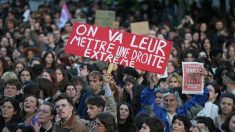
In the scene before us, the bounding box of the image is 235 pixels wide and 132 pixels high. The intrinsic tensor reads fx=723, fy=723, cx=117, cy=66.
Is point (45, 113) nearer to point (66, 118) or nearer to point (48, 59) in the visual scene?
point (66, 118)

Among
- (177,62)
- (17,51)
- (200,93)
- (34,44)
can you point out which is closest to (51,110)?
(200,93)

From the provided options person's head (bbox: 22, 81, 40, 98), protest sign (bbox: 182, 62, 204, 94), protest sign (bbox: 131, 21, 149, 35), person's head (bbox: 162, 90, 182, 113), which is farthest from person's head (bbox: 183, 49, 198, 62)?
person's head (bbox: 22, 81, 40, 98)

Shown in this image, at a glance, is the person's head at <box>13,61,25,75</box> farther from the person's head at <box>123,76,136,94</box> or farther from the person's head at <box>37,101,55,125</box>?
the person's head at <box>37,101,55,125</box>

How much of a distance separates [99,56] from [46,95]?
3.64 ft

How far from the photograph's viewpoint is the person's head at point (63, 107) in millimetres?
8312

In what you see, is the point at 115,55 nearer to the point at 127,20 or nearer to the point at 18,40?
the point at 18,40

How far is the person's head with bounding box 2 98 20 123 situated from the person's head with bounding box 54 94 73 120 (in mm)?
790

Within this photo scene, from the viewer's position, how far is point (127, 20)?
24.1 metres

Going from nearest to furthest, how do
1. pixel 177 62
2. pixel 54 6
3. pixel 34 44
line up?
pixel 177 62, pixel 34 44, pixel 54 6

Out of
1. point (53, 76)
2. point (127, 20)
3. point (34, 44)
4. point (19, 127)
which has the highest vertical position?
point (127, 20)

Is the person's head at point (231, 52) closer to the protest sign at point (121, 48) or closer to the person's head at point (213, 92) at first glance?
the person's head at point (213, 92)

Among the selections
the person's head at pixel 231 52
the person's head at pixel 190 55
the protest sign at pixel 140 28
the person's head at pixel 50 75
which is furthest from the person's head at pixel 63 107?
the protest sign at pixel 140 28

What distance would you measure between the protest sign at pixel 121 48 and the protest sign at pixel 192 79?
328 mm

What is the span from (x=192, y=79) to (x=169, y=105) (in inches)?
25.3
